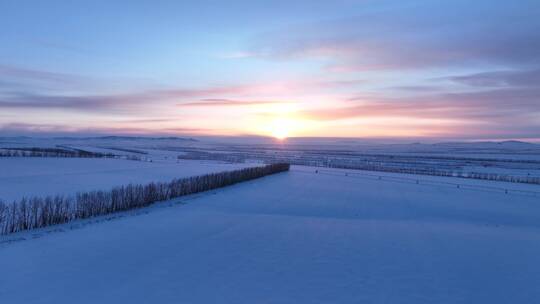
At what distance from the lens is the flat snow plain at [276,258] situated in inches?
316

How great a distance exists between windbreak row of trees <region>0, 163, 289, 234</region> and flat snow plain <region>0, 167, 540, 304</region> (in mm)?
871

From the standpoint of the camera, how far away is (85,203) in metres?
15.0

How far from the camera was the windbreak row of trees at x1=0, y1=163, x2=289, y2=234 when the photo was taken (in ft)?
41.8

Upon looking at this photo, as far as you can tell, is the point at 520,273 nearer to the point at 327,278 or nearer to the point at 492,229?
the point at 327,278

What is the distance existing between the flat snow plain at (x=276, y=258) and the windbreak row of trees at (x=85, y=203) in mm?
871

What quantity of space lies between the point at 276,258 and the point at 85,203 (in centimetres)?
863

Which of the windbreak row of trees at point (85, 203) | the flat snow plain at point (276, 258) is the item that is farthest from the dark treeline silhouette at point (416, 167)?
the windbreak row of trees at point (85, 203)

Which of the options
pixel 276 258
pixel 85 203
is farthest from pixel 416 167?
pixel 276 258

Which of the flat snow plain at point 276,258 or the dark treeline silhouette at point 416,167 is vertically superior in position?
the dark treeline silhouette at point 416,167

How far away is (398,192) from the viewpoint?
87.8ft

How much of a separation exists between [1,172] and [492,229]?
31704 mm

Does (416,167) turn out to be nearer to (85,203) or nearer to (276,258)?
(85,203)

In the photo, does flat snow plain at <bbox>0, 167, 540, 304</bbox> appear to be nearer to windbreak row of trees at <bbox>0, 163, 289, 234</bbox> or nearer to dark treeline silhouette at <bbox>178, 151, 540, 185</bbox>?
windbreak row of trees at <bbox>0, 163, 289, 234</bbox>

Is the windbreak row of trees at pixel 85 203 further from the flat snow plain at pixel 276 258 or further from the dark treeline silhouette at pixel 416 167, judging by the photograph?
the dark treeline silhouette at pixel 416 167
